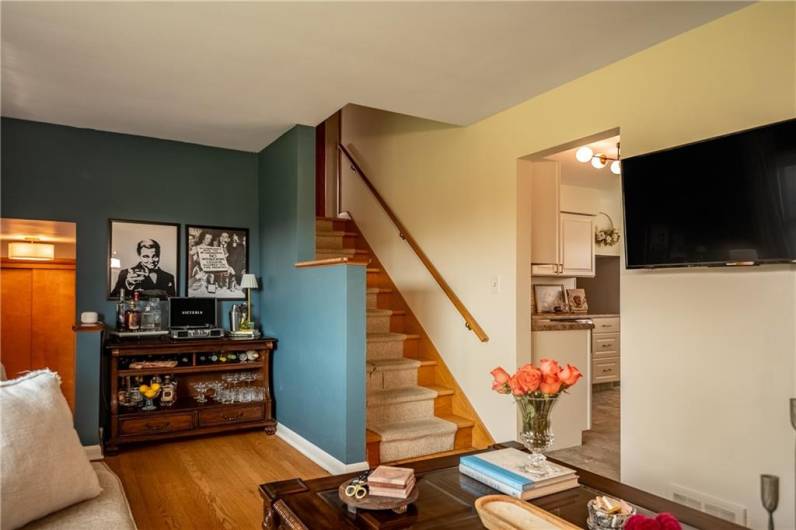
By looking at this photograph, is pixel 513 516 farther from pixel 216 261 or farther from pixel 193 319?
pixel 216 261

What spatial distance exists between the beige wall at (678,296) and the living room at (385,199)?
10 mm

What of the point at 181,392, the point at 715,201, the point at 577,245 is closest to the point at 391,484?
the point at 715,201

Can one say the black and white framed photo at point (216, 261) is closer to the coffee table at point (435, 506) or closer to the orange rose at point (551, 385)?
the coffee table at point (435, 506)

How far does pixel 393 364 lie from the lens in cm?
422

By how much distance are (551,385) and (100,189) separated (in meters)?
4.04

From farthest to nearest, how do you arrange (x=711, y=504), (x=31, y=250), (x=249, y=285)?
(x=249, y=285)
(x=31, y=250)
(x=711, y=504)

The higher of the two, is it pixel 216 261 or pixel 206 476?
pixel 216 261

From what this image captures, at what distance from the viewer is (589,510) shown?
5.08ft

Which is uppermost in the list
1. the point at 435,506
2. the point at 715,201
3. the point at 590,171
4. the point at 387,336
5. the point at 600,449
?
the point at 590,171

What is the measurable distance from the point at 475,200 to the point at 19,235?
3491mm

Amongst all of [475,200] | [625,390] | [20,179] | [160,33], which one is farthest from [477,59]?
[20,179]

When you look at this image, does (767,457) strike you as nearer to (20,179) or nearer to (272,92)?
(272,92)

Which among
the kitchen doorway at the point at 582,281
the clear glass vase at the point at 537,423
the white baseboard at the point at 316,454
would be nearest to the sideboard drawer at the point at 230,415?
the white baseboard at the point at 316,454

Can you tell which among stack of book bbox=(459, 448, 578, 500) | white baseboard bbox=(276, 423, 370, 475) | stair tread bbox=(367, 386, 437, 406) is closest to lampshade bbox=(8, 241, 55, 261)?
white baseboard bbox=(276, 423, 370, 475)
